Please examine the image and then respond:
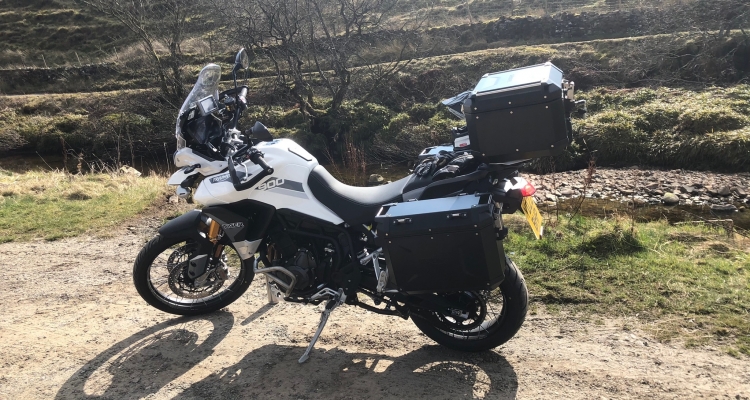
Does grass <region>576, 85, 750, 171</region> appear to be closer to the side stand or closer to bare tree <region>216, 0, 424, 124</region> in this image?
bare tree <region>216, 0, 424, 124</region>

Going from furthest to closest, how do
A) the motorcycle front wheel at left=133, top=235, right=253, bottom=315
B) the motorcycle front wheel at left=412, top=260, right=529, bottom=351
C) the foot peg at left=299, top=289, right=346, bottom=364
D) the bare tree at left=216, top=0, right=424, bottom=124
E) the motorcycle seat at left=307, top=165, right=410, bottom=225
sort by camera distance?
the bare tree at left=216, top=0, right=424, bottom=124 < the motorcycle front wheel at left=133, top=235, right=253, bottom=315 < the foot peg at left=299, top=289, right=346, bottom=364 < the motorcycle seat at left=307, top=165, right=410, bottom=225 < the motorcycle front wheel at left=412, top=260, right=529, bottom=351

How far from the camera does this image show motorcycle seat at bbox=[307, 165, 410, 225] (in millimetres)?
3543

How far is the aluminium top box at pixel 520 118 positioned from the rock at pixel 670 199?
24.7ft

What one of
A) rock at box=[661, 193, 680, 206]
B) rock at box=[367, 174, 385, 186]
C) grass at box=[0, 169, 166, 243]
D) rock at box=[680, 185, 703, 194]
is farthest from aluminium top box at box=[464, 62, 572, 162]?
rock at box=[367, 174, 385, 186]

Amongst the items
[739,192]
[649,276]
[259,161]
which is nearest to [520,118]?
[259,161]

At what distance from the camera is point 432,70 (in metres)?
17.2

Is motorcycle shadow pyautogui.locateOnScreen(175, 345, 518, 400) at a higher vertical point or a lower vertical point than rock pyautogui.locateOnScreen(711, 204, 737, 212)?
higher

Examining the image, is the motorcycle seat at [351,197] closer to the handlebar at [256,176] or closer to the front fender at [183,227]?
the handlebar at [256,176]

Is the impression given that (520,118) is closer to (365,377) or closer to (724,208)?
(365,377)

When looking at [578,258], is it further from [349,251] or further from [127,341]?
[127,341]

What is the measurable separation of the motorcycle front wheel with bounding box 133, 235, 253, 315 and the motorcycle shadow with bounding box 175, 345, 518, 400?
34.0 inches

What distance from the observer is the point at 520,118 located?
9.97 feet

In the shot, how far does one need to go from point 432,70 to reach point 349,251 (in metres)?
14.4

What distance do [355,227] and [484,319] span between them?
1.05 meters
